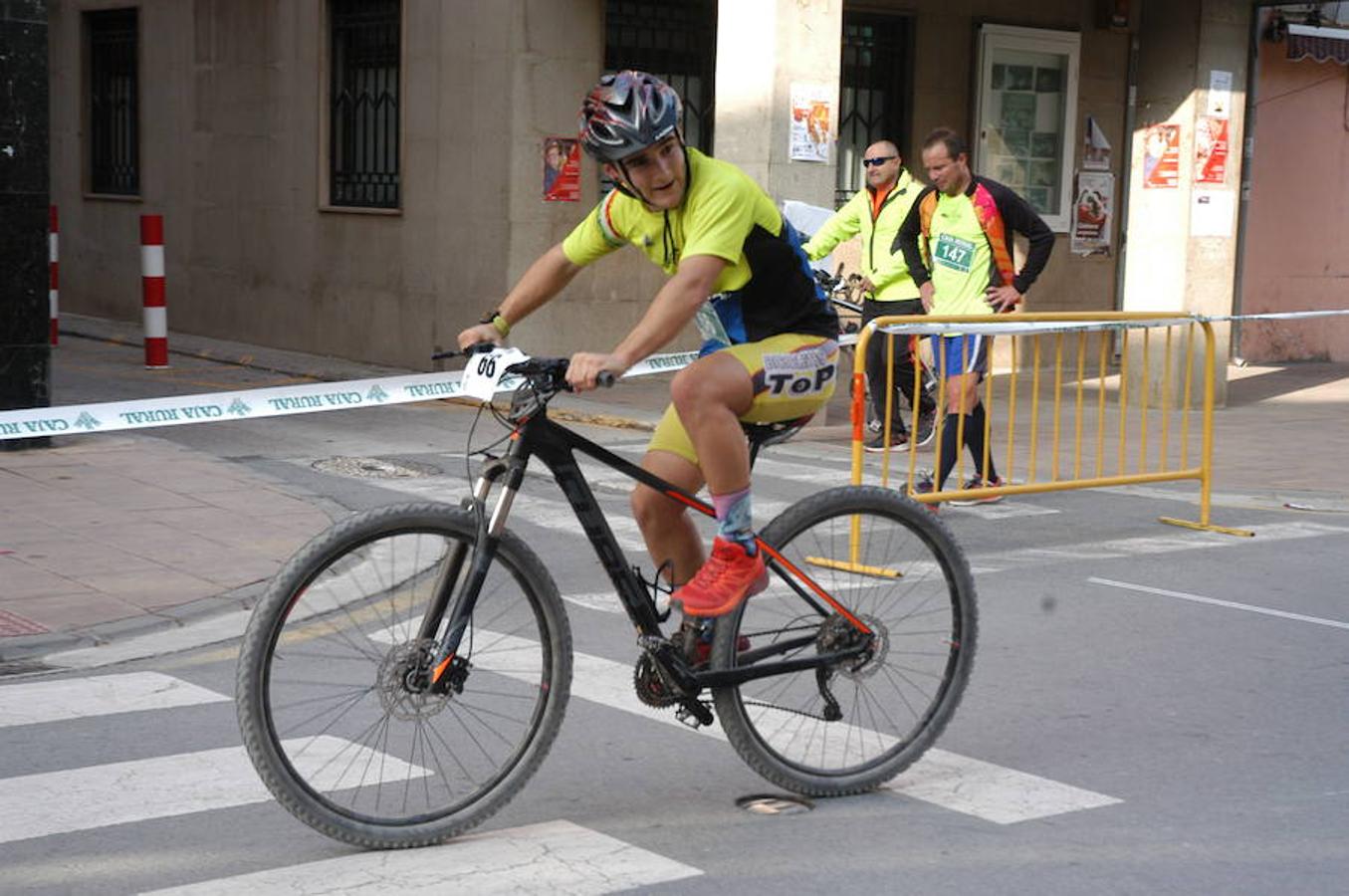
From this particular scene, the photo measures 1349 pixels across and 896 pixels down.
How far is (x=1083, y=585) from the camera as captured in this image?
332 inches

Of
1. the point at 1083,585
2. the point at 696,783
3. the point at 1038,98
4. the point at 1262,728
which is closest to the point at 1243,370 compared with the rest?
the point at 1038,98

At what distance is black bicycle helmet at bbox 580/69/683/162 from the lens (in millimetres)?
4914

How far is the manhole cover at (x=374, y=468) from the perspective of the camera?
11.1 metres

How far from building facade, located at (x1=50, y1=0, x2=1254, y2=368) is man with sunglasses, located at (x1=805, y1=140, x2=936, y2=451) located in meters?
1.16

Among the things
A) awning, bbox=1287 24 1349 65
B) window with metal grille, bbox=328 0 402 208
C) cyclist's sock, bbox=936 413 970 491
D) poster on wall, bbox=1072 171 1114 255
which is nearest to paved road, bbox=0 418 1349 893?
cyclist's sock, bbox=936 413 970 491

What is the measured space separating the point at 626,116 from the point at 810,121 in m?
8.92

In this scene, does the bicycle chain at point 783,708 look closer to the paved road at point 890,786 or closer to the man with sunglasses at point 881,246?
the paved road at point 890,786

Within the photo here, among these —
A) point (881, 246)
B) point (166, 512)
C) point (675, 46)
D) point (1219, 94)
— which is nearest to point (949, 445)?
point (881, 246)

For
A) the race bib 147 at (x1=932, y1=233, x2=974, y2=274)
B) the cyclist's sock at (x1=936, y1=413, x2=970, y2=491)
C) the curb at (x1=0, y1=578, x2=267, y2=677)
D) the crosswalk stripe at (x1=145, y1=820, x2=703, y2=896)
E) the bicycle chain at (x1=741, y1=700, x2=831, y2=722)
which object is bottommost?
the curb at (x1=0, y1=578, x2=267, y2=677)

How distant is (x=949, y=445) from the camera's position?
10047 millimetres

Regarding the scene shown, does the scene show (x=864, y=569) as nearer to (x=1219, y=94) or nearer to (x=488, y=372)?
(x=488, y=372)

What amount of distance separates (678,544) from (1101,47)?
50.7ft

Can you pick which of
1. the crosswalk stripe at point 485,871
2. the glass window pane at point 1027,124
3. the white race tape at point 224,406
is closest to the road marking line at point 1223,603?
the white race tape at point 224,406

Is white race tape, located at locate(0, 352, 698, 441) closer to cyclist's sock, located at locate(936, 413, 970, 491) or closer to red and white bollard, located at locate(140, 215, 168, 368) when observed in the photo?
cyclist's sock, located at locate(936, 413, 970, 491)
